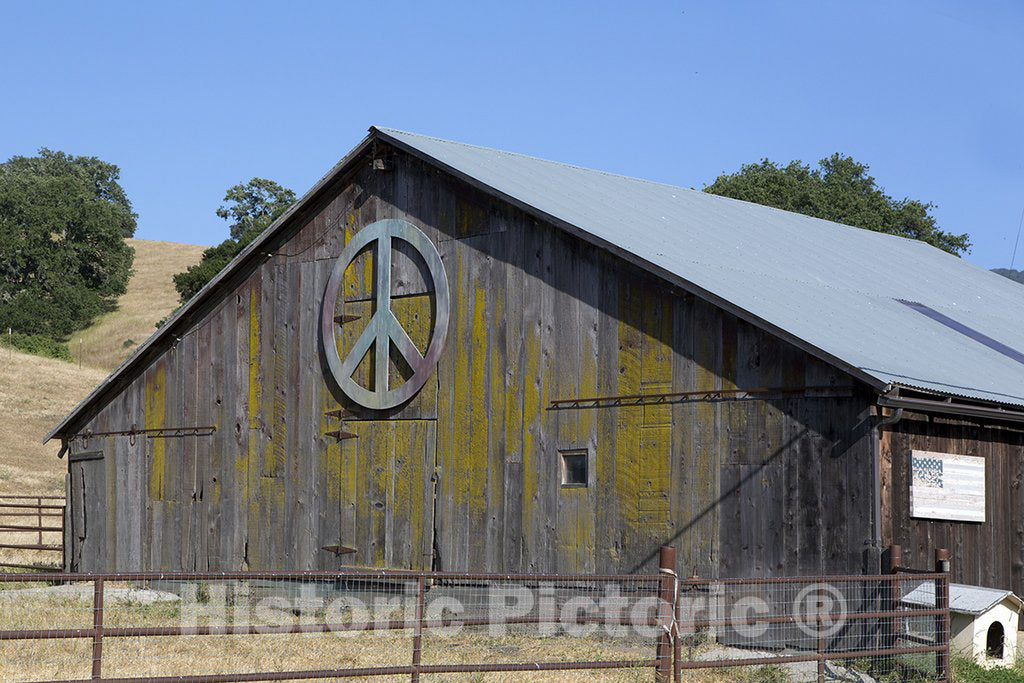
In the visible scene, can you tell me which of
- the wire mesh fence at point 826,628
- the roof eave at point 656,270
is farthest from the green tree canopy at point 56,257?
the wire mesh fence at point 826,628

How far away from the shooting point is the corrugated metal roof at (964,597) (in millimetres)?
13828

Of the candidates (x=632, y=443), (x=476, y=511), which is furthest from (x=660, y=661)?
(x=476, y=511)

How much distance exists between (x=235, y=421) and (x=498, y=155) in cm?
592

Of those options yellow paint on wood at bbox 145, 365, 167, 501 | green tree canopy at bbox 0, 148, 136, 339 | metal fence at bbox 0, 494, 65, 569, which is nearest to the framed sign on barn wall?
yellow paint on wood at bbox 145, 365, 167, 501

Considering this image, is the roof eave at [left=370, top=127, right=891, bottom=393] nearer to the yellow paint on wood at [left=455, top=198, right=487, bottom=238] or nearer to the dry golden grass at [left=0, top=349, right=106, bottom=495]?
the yellow paint on wood at [left=455, top=198, right=487, bottom=238]

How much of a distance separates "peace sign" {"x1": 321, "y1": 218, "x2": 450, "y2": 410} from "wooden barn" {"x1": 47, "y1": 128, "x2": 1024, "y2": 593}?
3 cm

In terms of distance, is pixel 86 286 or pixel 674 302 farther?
pixel 86 286

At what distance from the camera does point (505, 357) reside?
705 inches

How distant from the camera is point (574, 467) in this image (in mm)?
17109

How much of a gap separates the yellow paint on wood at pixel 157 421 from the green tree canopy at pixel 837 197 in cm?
3975

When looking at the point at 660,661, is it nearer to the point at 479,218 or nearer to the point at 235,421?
the point at 479,218

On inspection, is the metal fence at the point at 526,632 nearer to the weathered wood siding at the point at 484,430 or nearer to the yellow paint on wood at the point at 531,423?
the weathered wood siding at the point at 484,430

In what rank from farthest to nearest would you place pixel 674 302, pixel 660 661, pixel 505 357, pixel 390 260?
pixel 390 260 < pixel 505 357 < pixel 674 302 < pixel 660 661

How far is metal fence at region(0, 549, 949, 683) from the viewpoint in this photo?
37.0 feet
